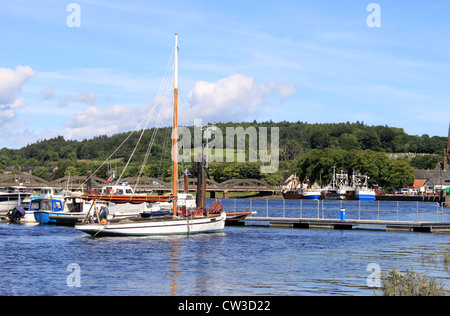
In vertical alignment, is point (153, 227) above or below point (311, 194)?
above

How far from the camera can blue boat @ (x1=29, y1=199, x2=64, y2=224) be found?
220 feet

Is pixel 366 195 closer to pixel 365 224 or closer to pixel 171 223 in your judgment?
pixel 365 224

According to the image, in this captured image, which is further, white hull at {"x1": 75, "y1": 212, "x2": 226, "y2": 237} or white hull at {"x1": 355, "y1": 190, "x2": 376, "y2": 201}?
white hull at {"x1": 355, "y1": 190, "x2": 376, "y2": 201}

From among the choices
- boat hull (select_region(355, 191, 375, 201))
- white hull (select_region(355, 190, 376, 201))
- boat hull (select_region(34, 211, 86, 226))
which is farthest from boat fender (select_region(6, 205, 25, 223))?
white hull (select_region(355, 190, 376, 201))

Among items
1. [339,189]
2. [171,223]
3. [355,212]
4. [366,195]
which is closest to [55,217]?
[171,223]

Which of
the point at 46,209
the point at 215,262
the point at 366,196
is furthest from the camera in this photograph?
the point at 366,196

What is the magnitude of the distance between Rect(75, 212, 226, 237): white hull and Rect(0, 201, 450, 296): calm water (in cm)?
68

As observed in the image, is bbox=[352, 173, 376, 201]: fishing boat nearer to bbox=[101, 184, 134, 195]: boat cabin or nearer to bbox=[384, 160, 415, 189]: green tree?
bbox=[384, 160, 415, 189]: green tree

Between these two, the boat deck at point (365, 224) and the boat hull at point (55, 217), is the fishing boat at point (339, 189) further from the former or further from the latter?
the boat hull at point (55, 217)

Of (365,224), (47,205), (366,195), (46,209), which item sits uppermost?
(47,205)

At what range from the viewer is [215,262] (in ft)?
117

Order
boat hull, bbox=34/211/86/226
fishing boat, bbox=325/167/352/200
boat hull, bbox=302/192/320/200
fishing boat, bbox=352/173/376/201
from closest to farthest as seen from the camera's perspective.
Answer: boat hull, bbox=34/211/86/226, fishing boat, bbox=352/173/376/201, fishing boat, bbox=325/167/352/200, boat hull, bbox=302/192/320/200

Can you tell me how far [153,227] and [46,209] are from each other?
2478cm

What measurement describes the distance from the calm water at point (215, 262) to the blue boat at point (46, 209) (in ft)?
36.5
